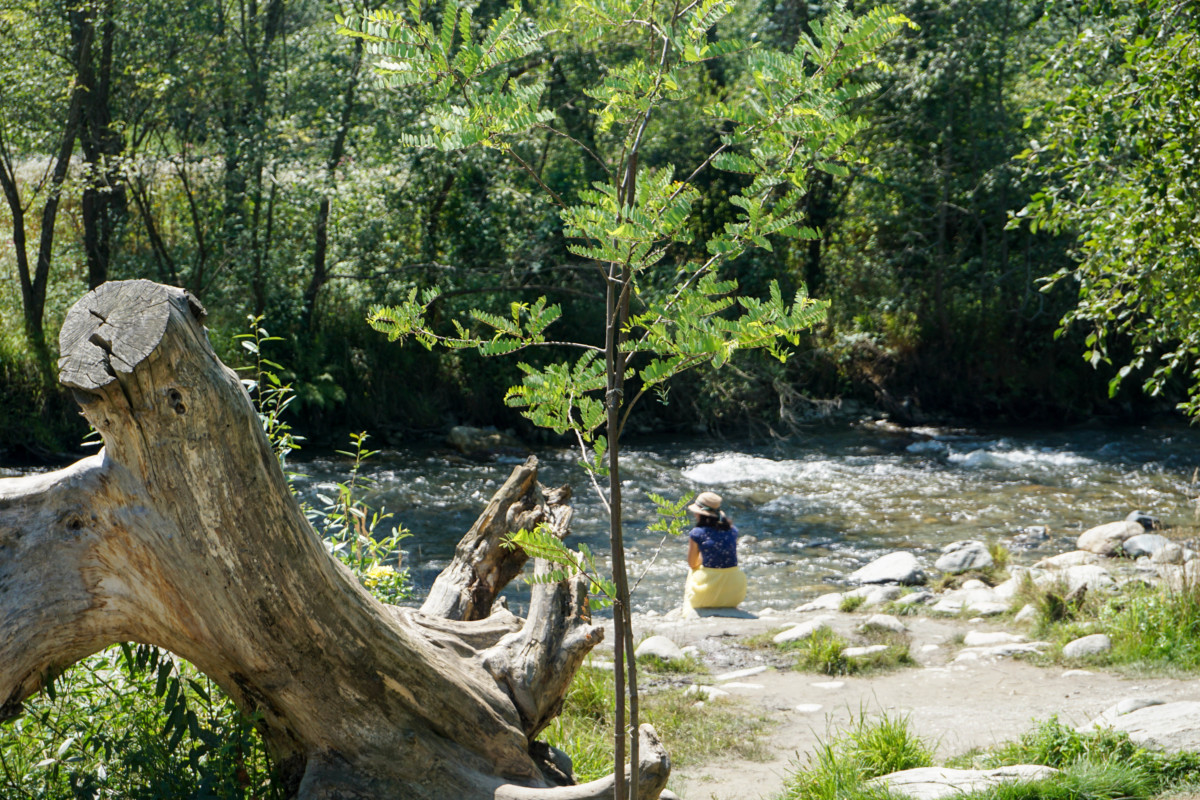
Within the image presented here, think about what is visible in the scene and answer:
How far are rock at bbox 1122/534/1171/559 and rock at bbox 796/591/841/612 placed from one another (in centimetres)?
326

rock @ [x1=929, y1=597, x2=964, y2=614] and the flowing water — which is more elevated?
rock @ [x1=929, y1=597, x2=964, y2=614]

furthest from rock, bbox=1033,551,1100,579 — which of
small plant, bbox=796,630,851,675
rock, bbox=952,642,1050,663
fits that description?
small plant, bbox=796,630,851,675

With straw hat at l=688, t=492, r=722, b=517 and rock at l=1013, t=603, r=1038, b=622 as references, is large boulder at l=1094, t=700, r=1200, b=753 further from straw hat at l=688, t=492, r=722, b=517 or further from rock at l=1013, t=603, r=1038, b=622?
straw hat at l=688, t=492, r=722, b=517

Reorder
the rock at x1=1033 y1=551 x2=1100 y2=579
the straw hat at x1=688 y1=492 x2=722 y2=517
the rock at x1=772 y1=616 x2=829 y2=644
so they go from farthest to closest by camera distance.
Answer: the rock at x1=1033 y1=551 x2=1100 y2=579
the straw hat at x1=688 y1=492 x2=722 y2=517
the rock at x1=772 y1=616 x2=829 y2=644

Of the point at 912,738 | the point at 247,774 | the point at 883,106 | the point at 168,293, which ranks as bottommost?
the point at 912,738

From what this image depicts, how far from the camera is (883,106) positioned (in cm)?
1903

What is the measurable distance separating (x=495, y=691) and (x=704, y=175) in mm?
16069

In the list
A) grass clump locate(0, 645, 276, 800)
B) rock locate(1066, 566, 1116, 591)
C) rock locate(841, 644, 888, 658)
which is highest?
grass clump locate(0, 645, 276, 800)

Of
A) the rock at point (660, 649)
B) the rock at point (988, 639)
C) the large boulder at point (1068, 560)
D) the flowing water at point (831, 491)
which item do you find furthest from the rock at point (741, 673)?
the large boulder at point (1068, 560)

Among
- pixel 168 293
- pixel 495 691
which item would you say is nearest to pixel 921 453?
pixel 495 691

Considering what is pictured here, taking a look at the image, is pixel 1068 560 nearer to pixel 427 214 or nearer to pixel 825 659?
pixel 825 659

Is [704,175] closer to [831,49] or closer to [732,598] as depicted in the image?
[732,598]

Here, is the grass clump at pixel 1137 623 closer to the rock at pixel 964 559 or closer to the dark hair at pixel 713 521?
the rock at pixel 964 559

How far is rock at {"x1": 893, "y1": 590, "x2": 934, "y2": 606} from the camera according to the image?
8819mm
